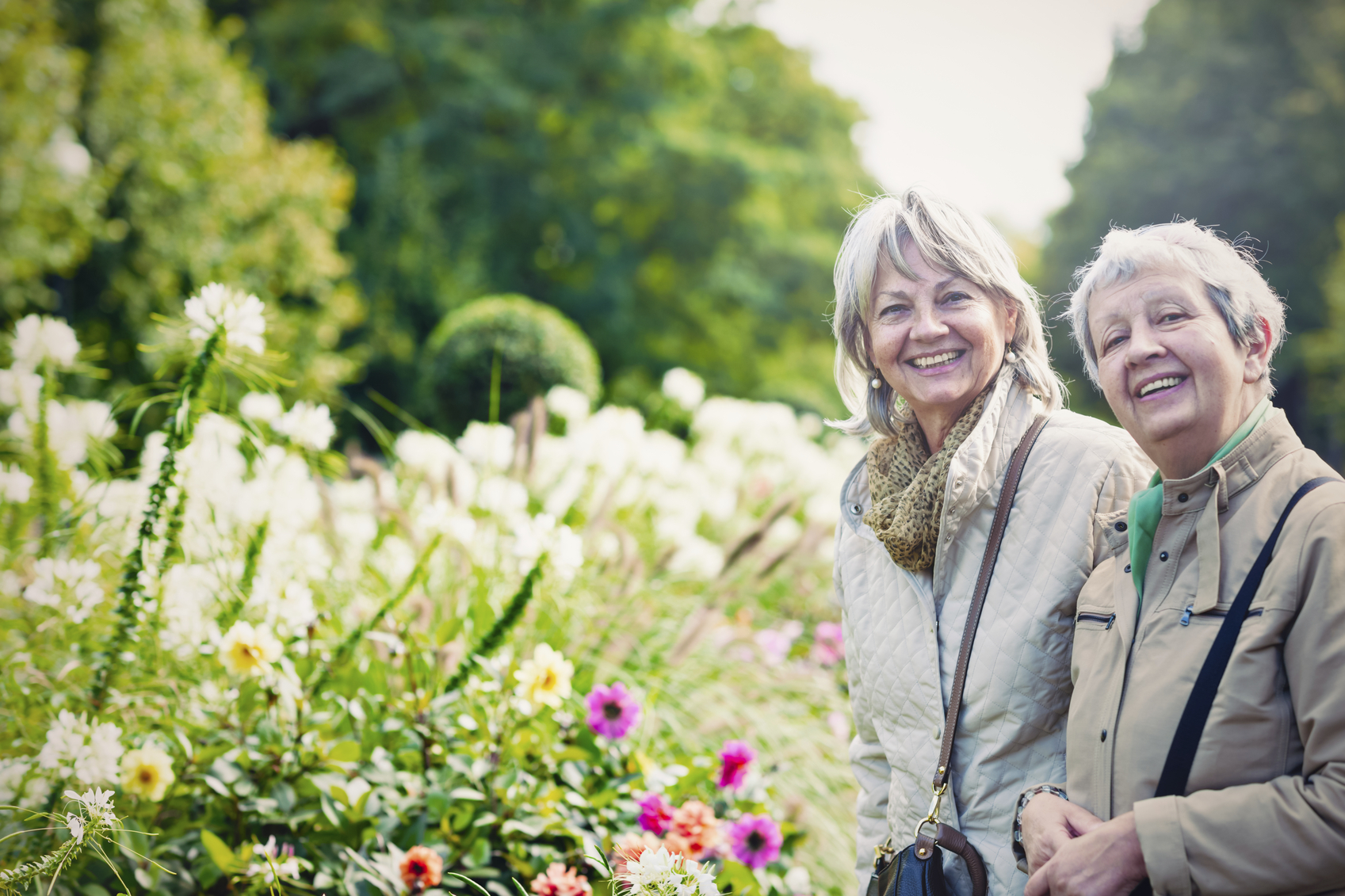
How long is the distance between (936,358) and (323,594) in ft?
6.95

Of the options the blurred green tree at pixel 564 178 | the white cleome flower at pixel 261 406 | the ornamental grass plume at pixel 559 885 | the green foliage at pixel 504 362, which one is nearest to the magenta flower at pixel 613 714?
the ornamental grass plume at pixel 559 885

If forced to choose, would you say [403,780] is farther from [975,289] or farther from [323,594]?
[975,289]

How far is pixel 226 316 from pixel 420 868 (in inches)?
52.8

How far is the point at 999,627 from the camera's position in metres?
1.64

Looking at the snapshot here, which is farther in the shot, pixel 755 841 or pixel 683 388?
pixel 683 388

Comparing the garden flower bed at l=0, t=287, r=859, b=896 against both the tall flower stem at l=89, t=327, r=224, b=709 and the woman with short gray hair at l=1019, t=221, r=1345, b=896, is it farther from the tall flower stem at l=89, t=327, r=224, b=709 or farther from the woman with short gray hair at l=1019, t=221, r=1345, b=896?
the woman with short gray hair at l=1019, t=221, r=1345, b=896

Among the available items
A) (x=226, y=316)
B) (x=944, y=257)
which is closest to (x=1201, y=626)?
(x=944, y=257)

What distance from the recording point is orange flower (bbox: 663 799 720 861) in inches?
80.7

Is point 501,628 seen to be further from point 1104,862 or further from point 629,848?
point 1104,862

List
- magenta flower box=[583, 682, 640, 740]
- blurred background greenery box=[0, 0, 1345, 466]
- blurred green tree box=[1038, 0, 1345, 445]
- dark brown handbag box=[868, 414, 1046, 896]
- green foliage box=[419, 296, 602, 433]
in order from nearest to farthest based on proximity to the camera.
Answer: dark brown handbag box=[868, 414, 1046, 896] → magenta flower box=[583, 682, 640, 740] → green foliage box=[419, 296, 602, 433] → blurred background greenery box=[0, 0, 1345, 466] → blurred green tree box=[1038, 0, 1345, 445]

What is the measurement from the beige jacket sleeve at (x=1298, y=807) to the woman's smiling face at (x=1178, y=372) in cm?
23

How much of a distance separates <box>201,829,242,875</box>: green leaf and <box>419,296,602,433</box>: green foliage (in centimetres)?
523

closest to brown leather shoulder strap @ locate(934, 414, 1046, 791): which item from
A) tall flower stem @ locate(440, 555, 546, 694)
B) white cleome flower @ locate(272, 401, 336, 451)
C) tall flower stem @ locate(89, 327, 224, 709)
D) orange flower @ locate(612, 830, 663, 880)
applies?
orange flower @ locate(612, 830, 663, 880)

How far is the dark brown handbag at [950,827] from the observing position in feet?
5.29
